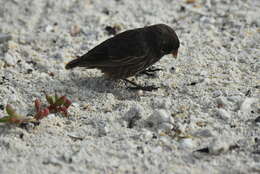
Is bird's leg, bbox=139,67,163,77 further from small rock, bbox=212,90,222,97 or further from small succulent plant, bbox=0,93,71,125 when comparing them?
small succulent plant, bbox=0,93,71,125

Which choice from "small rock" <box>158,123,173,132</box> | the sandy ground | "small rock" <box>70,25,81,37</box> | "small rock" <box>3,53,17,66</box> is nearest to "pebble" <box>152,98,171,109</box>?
the sandy ground

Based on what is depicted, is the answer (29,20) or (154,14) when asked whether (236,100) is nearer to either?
(154,14)

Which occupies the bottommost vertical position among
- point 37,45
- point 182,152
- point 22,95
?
point 182,152

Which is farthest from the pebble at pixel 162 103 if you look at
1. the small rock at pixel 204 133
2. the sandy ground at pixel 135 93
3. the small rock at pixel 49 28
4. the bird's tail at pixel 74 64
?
the small rock at pixel 49 28

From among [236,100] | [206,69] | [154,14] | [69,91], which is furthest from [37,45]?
[236,100]

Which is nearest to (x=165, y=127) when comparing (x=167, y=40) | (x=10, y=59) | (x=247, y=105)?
(x=247, y=105)

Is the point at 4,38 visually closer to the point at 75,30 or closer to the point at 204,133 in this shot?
the point at 75,30
